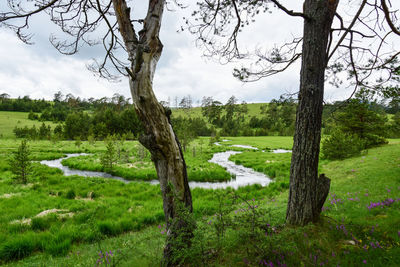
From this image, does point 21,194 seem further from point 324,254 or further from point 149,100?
point 324,254

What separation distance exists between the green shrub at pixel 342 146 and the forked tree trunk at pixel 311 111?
17062 mm

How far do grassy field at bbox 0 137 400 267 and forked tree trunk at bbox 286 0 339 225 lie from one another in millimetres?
399

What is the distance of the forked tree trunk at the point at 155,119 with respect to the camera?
8.71 ft

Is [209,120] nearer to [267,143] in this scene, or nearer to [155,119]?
[155,119]

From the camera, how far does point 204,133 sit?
3519 inches

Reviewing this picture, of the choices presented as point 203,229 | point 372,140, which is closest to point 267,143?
point 372,140

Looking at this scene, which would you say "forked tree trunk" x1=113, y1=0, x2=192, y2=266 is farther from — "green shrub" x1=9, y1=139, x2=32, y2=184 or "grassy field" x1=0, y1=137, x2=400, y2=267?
"green shrub" x1=9, y1=139, x2=32, y2=184

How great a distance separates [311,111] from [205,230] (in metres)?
2.82

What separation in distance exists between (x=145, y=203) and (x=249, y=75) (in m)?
6.98

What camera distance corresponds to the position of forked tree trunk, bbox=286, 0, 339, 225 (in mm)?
3240

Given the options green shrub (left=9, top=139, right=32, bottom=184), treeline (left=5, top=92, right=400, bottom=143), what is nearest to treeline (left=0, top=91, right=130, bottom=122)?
treeline (left=5, top=92, right=400, bottom=143)

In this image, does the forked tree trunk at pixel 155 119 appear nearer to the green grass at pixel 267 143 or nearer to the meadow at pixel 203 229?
the meadow at pixel 203 229

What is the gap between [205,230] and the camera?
284 cm

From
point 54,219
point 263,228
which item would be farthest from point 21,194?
point 263,228
